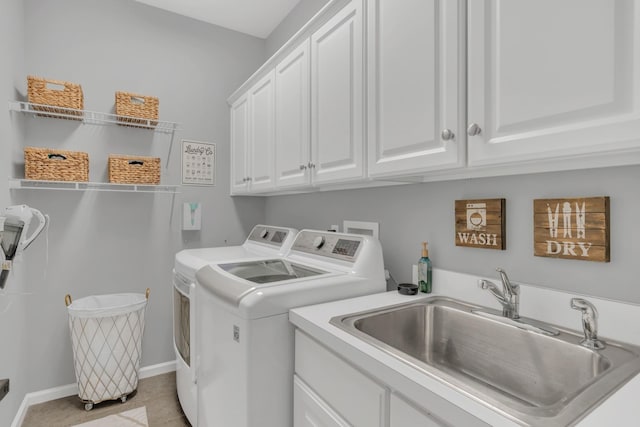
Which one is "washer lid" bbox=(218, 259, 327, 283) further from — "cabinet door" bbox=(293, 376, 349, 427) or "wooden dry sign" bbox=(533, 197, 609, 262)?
"wooden dry sign" bbox=(533, 197, 609, 262)

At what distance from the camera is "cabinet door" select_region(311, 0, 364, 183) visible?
1.43 meters

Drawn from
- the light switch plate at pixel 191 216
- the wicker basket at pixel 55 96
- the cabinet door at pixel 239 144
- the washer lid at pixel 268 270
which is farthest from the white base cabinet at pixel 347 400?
the wicker basket at pixel 55 96

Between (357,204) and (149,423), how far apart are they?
1.80 metres

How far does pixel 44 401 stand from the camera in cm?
220

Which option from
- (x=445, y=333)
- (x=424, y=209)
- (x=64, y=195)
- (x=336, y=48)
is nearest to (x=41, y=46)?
(x=64, y=195)

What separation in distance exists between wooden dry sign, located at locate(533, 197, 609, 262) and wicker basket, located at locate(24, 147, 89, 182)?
249 centimetres

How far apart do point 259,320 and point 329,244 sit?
672 mm

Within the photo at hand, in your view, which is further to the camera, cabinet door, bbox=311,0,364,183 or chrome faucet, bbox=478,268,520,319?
cabinet door, bbox=311,0,364,183

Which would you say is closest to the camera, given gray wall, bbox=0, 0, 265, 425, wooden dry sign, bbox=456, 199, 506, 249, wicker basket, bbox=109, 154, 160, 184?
wooden dry sign, bbox=456, 199, 506, 249

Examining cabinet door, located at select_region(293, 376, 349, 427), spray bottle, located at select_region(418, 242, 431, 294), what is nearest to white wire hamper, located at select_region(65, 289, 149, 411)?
cabinet door, located at select_region(293, 376, 349, 427)

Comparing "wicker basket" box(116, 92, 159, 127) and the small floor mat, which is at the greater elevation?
"wicker basket" box(116, 92, 159, 127)

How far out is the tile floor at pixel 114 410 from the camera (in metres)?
1.99

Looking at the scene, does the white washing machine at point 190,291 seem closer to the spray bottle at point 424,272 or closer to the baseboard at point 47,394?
the baseboard at point 47,394

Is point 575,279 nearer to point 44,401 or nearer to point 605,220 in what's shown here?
point 605,220
